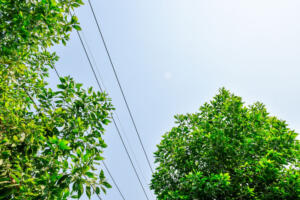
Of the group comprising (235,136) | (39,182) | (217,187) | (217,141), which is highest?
(235,136)

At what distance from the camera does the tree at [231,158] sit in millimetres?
5473

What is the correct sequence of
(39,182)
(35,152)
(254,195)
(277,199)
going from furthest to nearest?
1. (254,195)
2. (277,199)
3. (35,152)
4. (39,182)

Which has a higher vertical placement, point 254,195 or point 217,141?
point 217,141

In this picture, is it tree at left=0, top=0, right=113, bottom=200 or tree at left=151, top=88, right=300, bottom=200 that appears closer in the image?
tree at left=0, top=0, right=113, bottom=200

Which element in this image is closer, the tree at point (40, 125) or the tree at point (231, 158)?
the tree at point (40, 125)

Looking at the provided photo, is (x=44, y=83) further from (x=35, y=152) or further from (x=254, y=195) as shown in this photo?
(x=254, y=195)

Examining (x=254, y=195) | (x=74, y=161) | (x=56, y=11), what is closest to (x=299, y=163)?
(x=254, y=195)

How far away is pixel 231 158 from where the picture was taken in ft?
21.2

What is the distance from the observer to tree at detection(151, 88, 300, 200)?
5.47 meters

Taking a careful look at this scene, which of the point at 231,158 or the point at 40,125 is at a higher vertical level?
the point at 231,158

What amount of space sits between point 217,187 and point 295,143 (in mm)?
3620

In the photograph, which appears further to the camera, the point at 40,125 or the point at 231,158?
the point at 231,158

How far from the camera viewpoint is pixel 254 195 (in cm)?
566

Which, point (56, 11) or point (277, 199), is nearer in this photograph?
point (56, 11)
